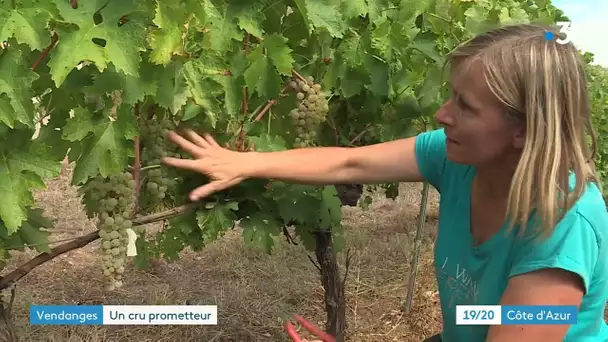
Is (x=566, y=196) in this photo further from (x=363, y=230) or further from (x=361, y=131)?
(x=363, y=230)

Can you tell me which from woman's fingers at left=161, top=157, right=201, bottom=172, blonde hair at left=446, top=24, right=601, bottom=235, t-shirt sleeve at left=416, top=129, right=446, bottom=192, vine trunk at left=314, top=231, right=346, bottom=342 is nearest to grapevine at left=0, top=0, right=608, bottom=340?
woman's fingers at left=161, top=157, right=201, bottom=172

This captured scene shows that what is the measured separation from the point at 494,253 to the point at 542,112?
0.40m

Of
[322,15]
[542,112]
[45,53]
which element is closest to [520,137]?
[542,112]

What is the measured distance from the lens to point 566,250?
1.45m

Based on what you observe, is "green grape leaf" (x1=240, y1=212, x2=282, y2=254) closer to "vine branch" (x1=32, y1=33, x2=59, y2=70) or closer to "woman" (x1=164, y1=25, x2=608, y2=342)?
"woman" (x1=164, y1=25, x2=608, y2=342)

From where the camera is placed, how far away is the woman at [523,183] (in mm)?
1448

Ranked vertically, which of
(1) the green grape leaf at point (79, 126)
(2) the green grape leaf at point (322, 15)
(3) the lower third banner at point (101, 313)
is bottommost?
(3) the lower third banner at point (101, 313)

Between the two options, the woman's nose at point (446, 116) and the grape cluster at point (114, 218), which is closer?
the woman's nose at point (446, 116)

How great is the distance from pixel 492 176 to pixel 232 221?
859mm

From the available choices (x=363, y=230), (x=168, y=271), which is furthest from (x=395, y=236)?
(x=168, y=271)

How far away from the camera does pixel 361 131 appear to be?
305 centimetres

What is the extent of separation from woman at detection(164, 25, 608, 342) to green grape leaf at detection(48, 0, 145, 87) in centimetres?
32

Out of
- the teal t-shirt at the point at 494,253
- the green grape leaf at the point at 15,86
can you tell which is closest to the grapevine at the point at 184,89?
the green grape leaf at the point at 15,86

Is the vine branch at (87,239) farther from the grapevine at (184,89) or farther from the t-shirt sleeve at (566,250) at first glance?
the t-shirt sleeve at (566,250)
